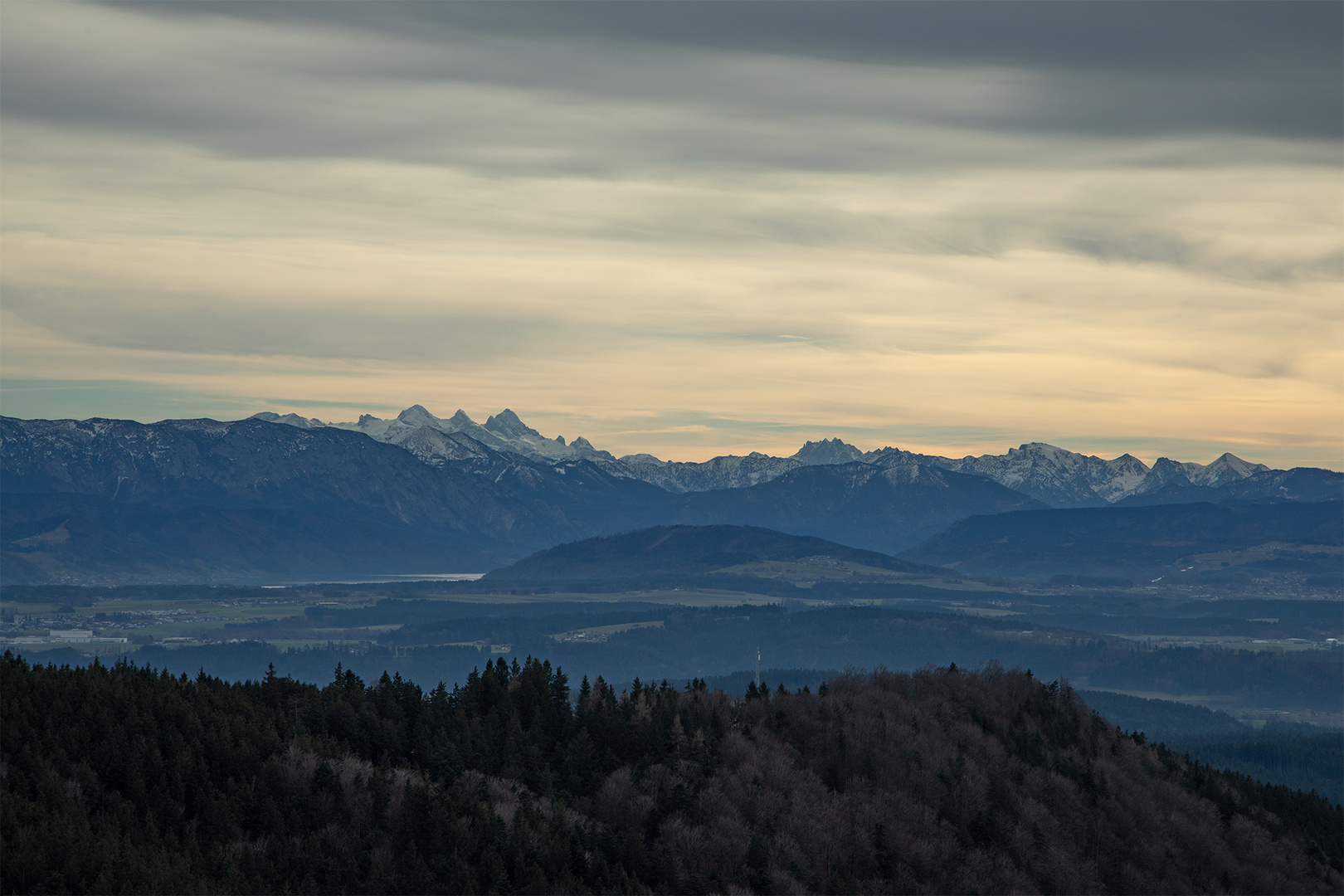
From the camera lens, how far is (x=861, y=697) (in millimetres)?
159750

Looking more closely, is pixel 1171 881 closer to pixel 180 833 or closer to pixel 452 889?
pixel 452 889

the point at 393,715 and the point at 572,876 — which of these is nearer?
the point at 572,876

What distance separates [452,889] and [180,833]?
777 inches

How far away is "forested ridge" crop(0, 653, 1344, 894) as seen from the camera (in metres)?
91.8

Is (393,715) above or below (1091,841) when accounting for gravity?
above

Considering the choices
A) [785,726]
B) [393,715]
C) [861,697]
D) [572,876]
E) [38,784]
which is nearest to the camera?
[38,784]

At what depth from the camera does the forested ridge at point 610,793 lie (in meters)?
91.8

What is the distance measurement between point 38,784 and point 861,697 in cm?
9766

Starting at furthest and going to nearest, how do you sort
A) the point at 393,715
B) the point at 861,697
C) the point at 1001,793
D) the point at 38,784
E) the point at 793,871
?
1. the point at 861,697
2. the point at 1001,793
3. the point at 393,715
4. the point at 793,871
5. the point at 38,784

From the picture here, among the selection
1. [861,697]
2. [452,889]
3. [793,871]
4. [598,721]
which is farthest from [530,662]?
[452,889]

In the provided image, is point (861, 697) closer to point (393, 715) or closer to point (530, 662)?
point (530, 662)

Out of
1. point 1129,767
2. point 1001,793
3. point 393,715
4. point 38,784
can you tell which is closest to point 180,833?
point 38,784

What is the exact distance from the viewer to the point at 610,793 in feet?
396

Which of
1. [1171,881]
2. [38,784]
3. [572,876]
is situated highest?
[38,784]
